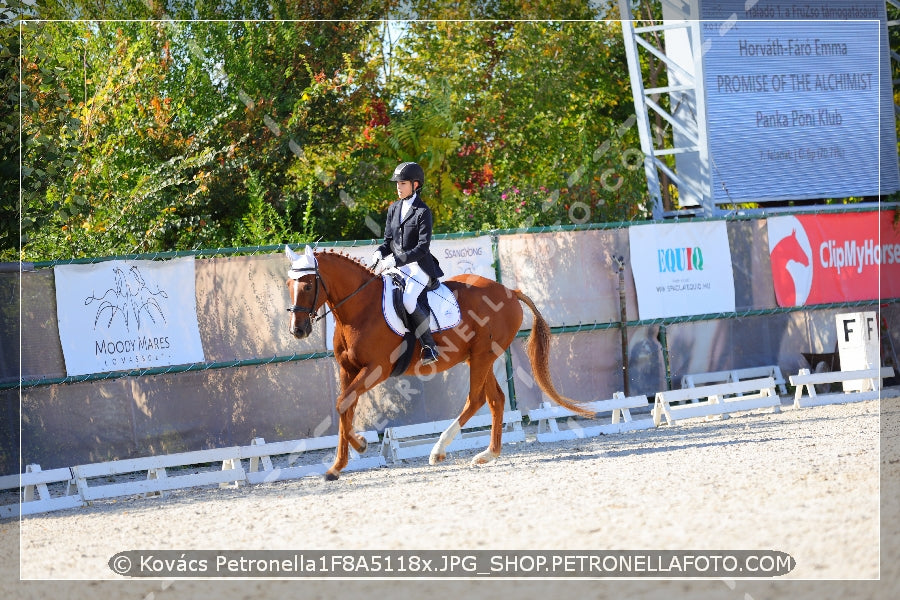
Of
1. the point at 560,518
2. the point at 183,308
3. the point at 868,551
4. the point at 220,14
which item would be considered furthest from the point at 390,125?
the point at 868,551

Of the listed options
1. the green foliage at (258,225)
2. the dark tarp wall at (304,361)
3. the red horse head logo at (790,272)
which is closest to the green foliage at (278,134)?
the green foliage at (258,225)

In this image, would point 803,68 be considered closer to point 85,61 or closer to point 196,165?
point 196,165

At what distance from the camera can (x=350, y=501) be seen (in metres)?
8.62

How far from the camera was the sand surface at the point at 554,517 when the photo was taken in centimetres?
564

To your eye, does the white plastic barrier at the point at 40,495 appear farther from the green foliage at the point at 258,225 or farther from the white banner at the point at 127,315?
the green foliage at the point at 258,225

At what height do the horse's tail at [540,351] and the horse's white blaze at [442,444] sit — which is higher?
the horse's tail at [540,351]

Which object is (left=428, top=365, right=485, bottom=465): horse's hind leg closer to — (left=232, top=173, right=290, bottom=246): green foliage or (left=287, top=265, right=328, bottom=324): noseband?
(left=287, top=265, right=328, bottom=324): noseband

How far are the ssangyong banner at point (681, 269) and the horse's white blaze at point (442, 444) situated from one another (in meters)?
5.00

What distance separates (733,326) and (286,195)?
24.4 feet

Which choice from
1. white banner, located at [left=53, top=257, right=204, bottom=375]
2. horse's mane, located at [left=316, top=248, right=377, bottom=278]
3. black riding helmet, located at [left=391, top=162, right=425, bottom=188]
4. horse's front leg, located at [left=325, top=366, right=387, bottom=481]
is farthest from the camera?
white banner, located at [left=53, top=257, right=204, bottom=375]

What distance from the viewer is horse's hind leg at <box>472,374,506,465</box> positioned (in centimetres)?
1057

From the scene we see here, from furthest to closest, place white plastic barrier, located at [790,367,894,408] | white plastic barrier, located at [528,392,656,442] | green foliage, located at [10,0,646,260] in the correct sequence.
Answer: green foliage, located at [10,0,646,260], white plastic barrier, located at [790,367,894,408], white plastic barrier, located at [528,392,656,442]

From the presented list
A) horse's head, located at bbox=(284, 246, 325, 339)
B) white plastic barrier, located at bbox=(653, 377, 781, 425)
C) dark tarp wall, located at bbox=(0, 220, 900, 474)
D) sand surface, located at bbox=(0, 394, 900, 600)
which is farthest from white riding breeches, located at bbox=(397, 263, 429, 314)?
white plastic barrier, located at bbox=(653, 377, 781, 425)

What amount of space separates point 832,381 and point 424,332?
6445 millimetres
